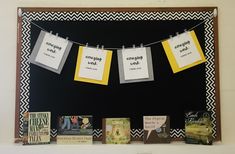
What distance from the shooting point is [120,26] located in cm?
146

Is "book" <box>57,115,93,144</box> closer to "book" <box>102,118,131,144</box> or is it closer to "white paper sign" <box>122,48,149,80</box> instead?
"book" <box>102,118,131,144</box>

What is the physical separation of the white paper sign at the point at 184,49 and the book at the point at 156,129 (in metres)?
0.32

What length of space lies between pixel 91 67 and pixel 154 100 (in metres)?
0.40

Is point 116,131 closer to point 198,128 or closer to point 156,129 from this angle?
point 156,129

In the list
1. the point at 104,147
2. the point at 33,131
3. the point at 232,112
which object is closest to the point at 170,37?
the point at 232,112

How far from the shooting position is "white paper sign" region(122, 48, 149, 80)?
1.45 meters

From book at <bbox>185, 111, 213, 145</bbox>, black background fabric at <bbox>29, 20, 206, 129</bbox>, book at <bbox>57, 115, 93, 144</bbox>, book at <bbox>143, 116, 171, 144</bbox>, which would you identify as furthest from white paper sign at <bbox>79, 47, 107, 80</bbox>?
book at <bbox>185, 111, 213, 145</bbox>

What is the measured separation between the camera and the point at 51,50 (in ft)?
4.76

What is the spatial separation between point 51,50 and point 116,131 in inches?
22.9

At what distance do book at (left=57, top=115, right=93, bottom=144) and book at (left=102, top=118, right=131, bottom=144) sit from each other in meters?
0.08

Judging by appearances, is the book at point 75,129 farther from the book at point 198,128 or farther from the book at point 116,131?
the book at point 198,128

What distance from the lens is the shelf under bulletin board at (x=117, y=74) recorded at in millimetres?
1431
